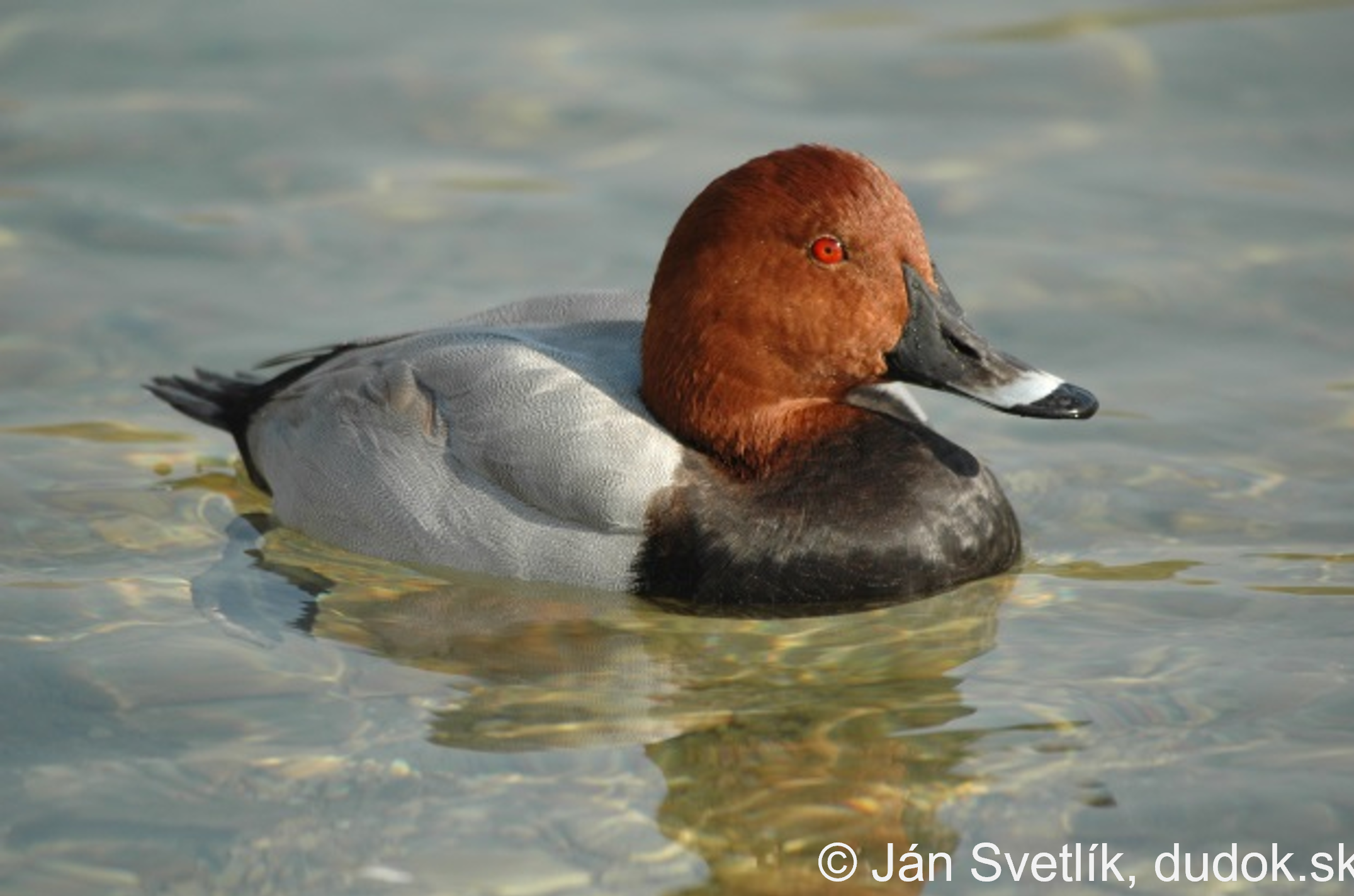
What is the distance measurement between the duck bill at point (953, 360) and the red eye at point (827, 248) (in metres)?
0.21

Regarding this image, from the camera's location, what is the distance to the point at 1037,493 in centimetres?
719

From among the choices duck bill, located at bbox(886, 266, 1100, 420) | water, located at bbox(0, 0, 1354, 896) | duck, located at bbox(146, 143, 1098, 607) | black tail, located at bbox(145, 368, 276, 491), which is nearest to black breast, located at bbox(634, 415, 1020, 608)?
duck, located at bbox(146, 143, 1098, 607)

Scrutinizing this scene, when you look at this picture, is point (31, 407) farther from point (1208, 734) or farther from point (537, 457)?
point (1208, 734)

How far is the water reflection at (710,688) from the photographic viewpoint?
5160 millimetres

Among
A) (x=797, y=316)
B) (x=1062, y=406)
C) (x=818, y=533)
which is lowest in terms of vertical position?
(x=818, y=533)

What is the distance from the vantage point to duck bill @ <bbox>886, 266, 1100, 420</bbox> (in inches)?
248

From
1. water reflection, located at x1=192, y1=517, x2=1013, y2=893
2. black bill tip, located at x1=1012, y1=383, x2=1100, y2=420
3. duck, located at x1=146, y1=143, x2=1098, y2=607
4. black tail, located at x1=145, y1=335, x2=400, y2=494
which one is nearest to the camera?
water reflection, located at x1=192, y1=517, x2=1013, y2=893

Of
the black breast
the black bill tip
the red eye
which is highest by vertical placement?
the red eye

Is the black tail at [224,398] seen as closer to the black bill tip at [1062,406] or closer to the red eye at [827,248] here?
the red eye at [827,248]

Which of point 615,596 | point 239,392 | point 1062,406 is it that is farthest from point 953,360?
point 239,392

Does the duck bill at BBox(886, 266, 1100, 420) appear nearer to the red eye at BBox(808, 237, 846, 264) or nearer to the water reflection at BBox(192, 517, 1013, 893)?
the red eye at BBox(808, 237, 846, 264)

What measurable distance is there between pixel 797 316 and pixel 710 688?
1.13 m

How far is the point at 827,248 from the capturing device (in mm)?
6254

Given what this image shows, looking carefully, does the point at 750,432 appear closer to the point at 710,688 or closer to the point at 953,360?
the point at 953,360
